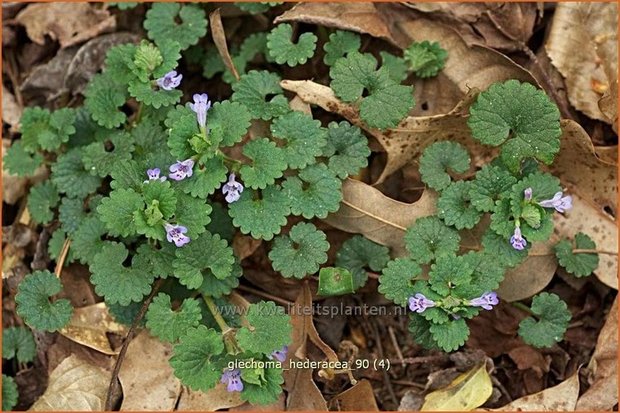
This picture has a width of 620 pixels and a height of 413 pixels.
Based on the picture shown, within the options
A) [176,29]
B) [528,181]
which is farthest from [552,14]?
[176,29]

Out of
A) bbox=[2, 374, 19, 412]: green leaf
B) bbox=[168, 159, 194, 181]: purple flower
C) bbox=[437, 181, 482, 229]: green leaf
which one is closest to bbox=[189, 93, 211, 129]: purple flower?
bbox=[168, 159, 194, 181]: purple flower

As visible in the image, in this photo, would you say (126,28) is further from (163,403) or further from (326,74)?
(163,403)

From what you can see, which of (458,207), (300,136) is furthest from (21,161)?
(458,207)

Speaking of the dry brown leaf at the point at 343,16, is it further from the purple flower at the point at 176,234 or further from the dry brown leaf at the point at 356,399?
the dry brown leaf at the point at 356,399

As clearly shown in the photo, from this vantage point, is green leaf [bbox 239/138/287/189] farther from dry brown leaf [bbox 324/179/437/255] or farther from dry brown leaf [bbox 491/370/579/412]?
dry brown leaf [bbox 491/370/579/412]

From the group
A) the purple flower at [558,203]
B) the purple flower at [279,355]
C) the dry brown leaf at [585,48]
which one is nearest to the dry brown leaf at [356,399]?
the purple flower at [279,355]

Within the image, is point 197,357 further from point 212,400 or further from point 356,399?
point 356,399
